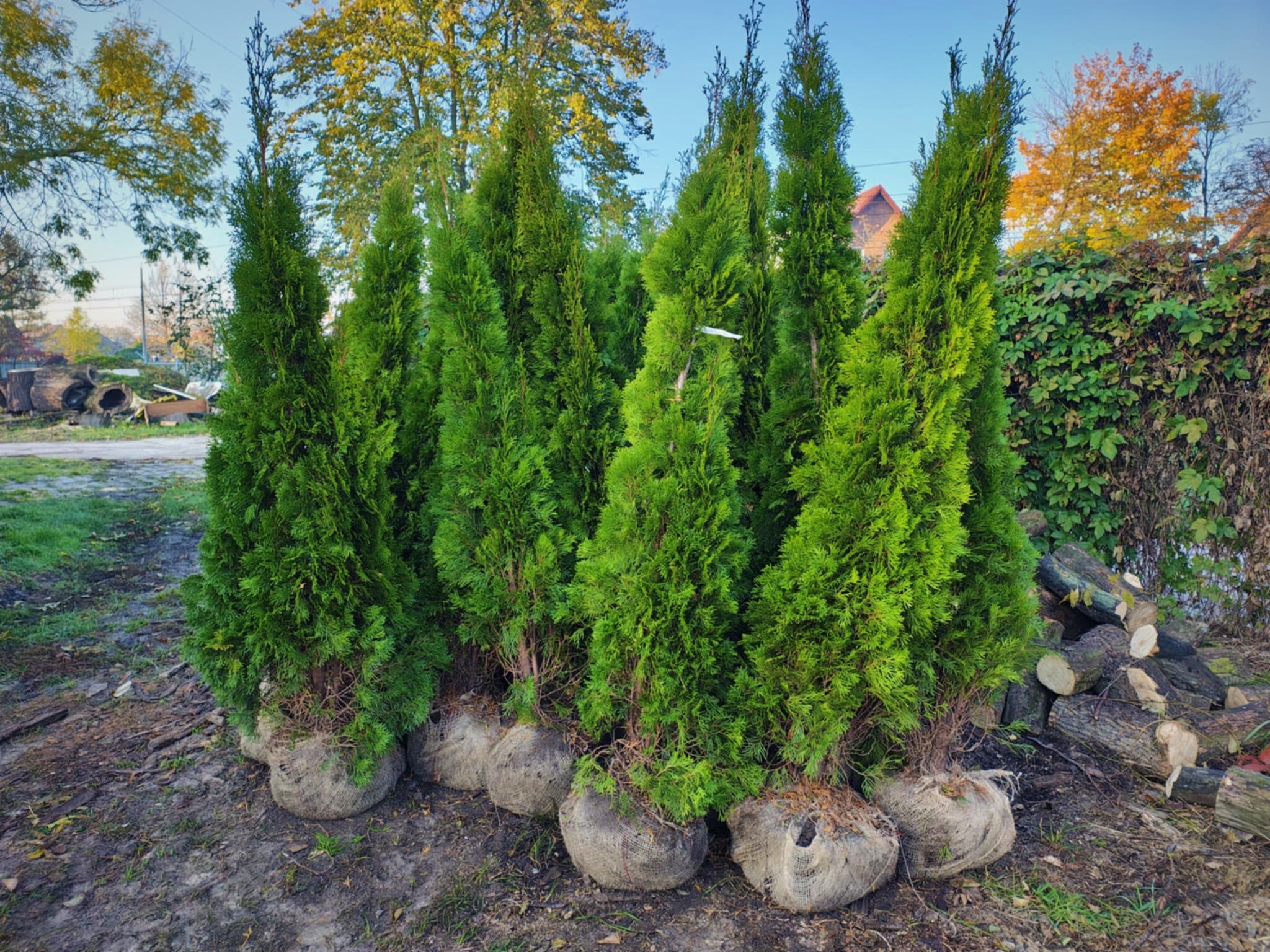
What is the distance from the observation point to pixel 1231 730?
3.34 meters

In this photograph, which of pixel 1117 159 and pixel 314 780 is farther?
pixel 1117 159

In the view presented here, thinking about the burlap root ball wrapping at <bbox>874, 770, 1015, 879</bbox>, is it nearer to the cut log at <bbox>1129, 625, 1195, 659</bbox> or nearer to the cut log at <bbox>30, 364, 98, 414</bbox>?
the cut log at <bbox>1129, 625, 1195, 659</bbox>

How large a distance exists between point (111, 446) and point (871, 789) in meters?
16.7

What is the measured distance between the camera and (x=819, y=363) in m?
2.84

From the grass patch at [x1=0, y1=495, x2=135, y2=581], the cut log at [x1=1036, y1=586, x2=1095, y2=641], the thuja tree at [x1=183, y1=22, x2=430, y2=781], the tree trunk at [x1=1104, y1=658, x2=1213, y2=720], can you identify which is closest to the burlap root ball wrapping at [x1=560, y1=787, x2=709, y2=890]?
the thuja tree at [x1=183, y1=22, x2=430, y2=781]

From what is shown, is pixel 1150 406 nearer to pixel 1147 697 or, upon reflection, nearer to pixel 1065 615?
pixel 1065 615

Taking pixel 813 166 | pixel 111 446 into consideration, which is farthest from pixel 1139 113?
pixel 111 446

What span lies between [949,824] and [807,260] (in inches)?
89.9

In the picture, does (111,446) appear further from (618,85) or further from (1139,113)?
(1139,113)

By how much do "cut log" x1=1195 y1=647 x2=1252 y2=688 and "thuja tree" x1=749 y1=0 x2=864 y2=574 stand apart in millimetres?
3084

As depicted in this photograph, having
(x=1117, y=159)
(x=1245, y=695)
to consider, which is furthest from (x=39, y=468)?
(x=1117, y=159)

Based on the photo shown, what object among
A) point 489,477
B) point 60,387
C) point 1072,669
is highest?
point 489,477

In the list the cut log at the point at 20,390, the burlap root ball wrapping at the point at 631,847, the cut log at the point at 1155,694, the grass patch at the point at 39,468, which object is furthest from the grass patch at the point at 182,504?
the cut log at the point at 20,390

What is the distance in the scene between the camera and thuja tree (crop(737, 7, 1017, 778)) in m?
2.44
